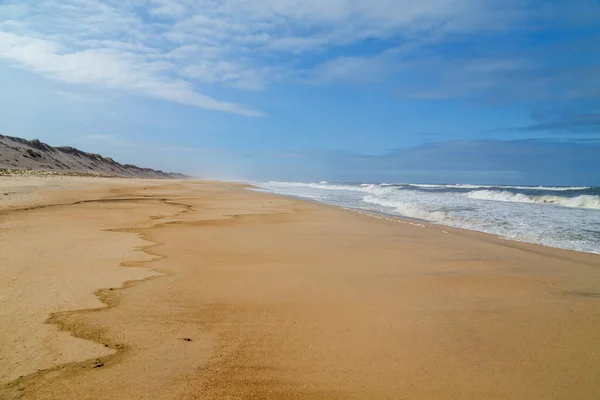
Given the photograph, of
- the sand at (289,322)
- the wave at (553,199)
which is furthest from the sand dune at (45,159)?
the wave at (553,199)

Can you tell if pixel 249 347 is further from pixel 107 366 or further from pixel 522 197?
pixel 522 197

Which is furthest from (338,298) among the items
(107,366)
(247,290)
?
(107,366)

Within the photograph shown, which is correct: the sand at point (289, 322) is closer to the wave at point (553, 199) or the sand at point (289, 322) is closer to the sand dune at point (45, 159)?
the wave at point (553, 199)

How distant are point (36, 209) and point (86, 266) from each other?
742 cm

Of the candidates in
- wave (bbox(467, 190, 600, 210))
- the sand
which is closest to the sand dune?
the sand

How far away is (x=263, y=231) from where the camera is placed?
908 cm

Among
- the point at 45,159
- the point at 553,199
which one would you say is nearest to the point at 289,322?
the point at 553,199

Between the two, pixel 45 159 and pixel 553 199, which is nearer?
pixel 553 199

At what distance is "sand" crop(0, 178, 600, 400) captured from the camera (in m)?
2.52

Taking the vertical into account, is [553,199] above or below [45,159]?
below

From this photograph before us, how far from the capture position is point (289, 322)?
354 centimetres

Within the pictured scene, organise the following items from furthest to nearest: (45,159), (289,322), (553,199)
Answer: (45,159)
(553,199)
(289,322)

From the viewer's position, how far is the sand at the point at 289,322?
99.0 inches

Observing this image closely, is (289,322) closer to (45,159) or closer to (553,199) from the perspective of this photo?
(553,199)
